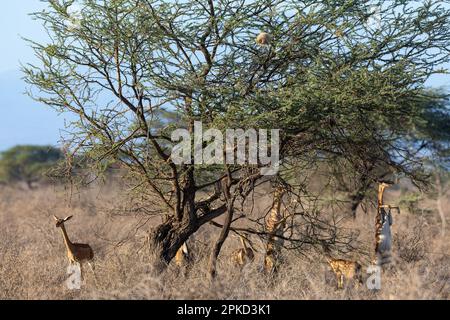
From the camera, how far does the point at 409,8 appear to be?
8477mm

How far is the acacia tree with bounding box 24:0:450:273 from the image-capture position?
780cm

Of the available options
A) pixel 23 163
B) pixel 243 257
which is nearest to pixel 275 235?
pixel 243 257

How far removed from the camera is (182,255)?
9555mm

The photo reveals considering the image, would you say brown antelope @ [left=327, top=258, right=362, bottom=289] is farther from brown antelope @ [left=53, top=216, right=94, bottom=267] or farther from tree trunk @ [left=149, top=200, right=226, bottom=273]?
brown antelope @ [left=53, top=216, right=94, bottom=267]

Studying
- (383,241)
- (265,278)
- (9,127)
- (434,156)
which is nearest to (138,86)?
(265,278)

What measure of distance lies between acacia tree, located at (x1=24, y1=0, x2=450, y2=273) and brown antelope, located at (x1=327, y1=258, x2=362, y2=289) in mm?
1246

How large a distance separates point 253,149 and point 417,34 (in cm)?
227

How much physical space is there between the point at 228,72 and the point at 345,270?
240cm

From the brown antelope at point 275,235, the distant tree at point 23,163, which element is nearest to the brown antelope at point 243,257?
the brown antelope at point 275,235

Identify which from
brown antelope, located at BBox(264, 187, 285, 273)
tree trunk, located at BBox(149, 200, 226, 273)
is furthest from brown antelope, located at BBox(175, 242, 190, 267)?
brown antelope, located at BBox(264, 187, 285, 273)

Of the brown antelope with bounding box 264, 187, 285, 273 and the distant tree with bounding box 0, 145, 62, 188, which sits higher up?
the distant tree with bounding box 0, 145, 62, 188

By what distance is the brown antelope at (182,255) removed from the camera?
9.40 m
